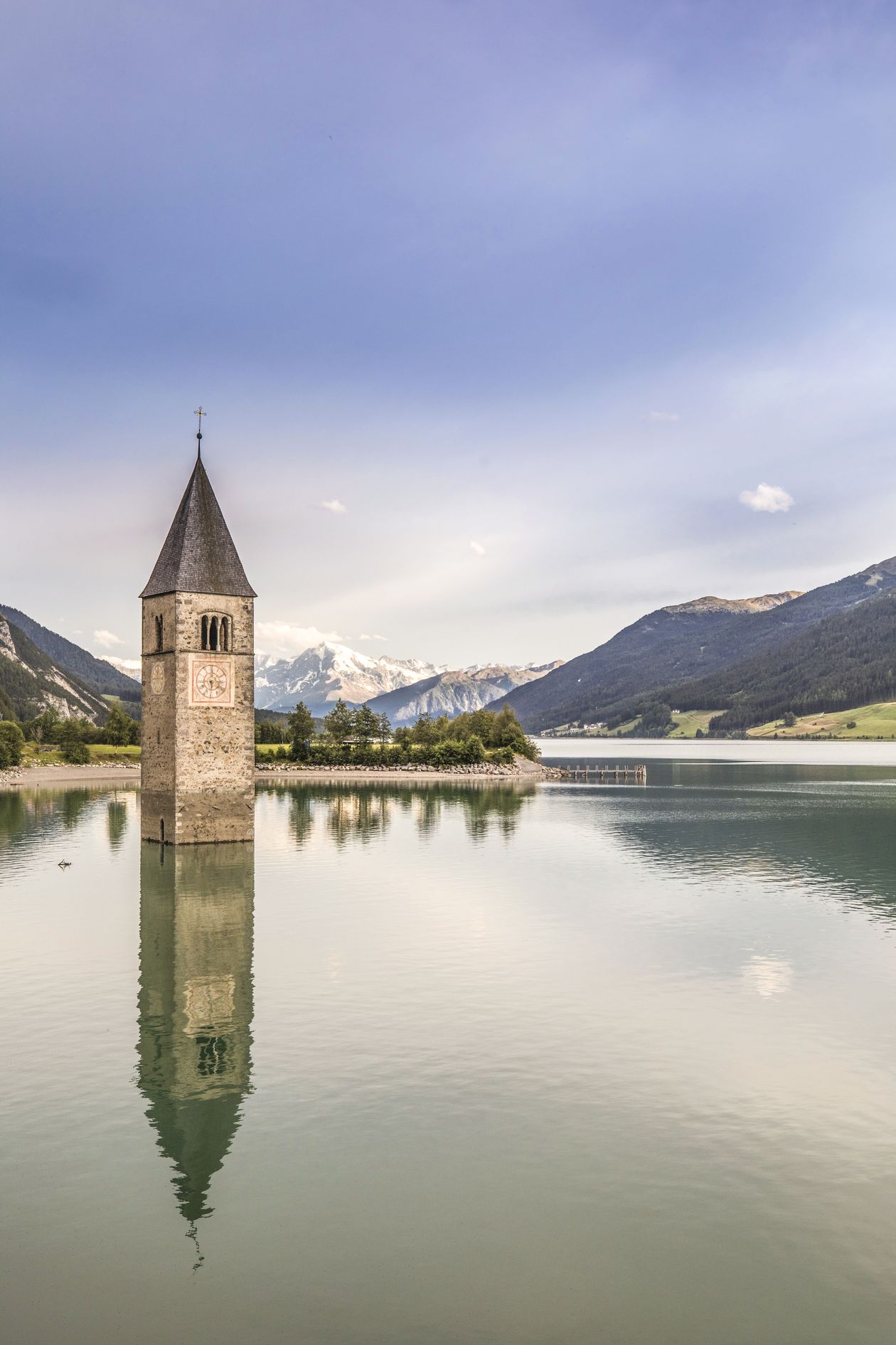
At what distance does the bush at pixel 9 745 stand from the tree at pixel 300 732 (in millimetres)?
39491

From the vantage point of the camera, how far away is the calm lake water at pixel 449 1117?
13.1 m

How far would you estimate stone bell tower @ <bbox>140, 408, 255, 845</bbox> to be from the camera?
57.1m

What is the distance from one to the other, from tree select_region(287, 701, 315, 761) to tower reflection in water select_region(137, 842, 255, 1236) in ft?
348

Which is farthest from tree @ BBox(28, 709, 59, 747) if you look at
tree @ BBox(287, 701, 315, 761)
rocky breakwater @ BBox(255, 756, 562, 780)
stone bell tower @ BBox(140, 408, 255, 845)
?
stone bell tower @ BBox(140, 408, 255, 845)

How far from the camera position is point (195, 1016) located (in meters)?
26.8

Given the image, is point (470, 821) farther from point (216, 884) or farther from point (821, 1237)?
point (821, 1237)

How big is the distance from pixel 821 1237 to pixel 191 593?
49.2 meters

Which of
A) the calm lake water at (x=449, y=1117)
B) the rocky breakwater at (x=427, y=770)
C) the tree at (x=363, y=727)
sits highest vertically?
the tree at (x=363, y=727)

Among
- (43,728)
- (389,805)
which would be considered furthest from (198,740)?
(43,728)

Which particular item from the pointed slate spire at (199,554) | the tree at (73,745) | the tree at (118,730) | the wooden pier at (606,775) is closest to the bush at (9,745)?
the tree at (73,745)

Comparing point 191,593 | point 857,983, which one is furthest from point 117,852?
point 857,983

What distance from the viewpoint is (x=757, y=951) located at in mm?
33438

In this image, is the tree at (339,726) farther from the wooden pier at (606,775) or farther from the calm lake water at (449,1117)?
the calm lake water at (449,1117)

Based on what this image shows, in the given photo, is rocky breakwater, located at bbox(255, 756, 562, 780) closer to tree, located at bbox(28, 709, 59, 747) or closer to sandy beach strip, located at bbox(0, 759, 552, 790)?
sandy beach strip, located at bbox(0, 759, 552, 790)
